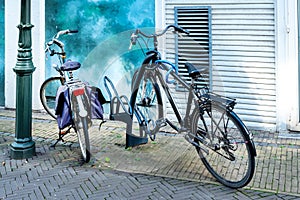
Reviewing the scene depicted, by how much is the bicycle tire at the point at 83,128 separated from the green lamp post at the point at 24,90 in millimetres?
690

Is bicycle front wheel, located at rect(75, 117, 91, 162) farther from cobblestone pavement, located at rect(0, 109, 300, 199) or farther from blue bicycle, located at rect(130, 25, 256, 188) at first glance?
blue bicycle, located at rect(130, 25, 256, 188)

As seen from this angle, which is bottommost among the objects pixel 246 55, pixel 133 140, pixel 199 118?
pixel 133 140

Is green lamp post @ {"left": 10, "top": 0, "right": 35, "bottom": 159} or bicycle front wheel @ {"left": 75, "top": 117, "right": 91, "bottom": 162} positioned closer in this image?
bicycle front wheel @ {"left": 75, "top": 117, "right": 91, "bottom": 162}

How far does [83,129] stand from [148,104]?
898mm

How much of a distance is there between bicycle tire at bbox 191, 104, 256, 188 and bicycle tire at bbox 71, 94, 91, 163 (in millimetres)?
1358

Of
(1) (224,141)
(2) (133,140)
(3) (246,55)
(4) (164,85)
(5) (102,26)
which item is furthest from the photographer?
(5) (102,26)

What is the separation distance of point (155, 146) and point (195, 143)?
126 centimetres

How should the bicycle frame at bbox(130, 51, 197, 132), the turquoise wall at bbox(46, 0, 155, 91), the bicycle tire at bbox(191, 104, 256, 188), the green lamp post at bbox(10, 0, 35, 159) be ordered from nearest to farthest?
1. the bicycle tire at bbox(191, 104, 256, 188)
2. the bicycle frame at bbox(130, 51, 197, 132)
3. the green lamp post at bbox(10, 0, 35, 159)
4. the turquoise wall at bbox(46, 0, 155, 91)

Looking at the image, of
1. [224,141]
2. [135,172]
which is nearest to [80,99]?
[135,172]

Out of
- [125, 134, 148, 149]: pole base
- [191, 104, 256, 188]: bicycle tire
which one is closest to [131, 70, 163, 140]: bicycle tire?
[125, 134, 148, 149]: pole base

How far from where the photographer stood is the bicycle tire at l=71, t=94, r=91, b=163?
565 centimetres

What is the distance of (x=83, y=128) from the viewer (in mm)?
5645

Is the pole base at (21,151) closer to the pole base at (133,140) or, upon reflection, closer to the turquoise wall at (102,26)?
the pole base at (133,140)

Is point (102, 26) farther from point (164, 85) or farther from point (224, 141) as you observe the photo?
point (224, 141)
